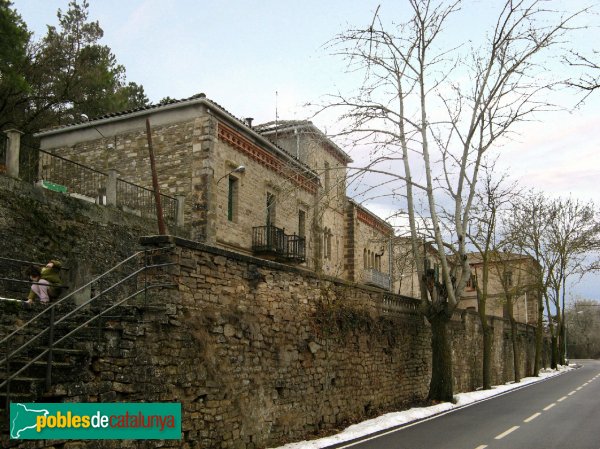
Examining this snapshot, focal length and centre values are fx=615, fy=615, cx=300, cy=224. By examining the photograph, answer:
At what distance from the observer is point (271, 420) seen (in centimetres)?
1221

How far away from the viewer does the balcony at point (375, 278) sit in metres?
38.1

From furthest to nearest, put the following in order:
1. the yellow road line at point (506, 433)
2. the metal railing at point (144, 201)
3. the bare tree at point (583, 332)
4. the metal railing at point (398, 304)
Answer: the bare tree at point (583, 332)
the metal railing at point (144, 201)
the metal railing at point (398, 304)
the yellow road line at point (506, 433)

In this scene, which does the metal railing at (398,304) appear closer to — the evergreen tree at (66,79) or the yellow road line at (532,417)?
the yellow road line at (532,417)

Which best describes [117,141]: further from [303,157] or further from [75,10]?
[75,10]

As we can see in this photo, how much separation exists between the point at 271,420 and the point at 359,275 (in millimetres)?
25053

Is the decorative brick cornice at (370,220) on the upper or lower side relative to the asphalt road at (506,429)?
upper

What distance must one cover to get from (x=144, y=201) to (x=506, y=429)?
13.8m

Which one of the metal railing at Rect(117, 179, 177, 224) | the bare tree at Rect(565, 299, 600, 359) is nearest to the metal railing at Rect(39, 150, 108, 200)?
the metal railing at Rect(117, 179, 177, 224)

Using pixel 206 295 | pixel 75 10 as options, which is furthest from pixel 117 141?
pixel 206 295

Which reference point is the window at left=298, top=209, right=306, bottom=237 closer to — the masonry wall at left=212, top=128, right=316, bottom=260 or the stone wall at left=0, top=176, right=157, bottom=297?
the masonry wall at left=212, top=128, right=316, bottom=260

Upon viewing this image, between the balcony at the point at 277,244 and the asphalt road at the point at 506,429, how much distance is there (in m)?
10.2

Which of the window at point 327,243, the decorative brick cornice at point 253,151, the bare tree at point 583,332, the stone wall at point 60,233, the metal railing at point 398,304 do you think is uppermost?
the decorative brick cornice at point 253,151

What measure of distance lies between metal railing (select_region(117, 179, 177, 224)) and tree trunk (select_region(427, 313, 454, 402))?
980 centimetres

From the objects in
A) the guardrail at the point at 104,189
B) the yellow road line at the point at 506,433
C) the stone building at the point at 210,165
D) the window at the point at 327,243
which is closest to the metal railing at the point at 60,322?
the yellow road line at the point at 506,433
